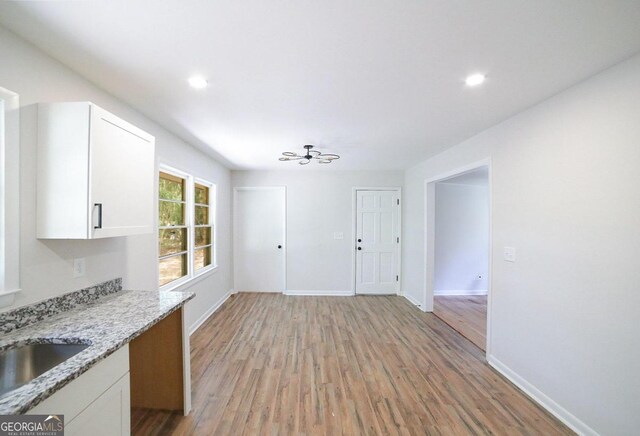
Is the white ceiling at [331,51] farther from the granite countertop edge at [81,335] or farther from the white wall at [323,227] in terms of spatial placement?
the white wall at [323,227]

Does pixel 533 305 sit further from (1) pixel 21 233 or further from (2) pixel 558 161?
(1) pixel 21 233

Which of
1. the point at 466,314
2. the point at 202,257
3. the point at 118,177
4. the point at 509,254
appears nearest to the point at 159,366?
the point at 118,177

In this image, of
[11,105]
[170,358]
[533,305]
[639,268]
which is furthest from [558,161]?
[11,105]

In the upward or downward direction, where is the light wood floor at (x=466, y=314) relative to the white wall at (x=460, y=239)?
downward

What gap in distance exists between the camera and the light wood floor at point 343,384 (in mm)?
1782

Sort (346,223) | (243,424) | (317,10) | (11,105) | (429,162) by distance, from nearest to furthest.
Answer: (317,10)
(11,105)
(243,424)
(429,162)
(346,223)

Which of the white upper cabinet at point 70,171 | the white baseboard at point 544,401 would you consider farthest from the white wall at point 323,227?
the white upper cabinet at point 70,171

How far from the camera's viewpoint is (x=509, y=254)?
2375 millimetres

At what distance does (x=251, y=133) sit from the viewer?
109 inches

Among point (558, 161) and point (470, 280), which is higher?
point (558, 161)

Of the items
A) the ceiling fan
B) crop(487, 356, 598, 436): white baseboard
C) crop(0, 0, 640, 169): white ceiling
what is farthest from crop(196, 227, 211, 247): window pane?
crop(487, 356, 598, 436): white baseboard

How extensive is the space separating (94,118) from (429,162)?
12.9ft

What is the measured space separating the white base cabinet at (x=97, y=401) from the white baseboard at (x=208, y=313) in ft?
6.86

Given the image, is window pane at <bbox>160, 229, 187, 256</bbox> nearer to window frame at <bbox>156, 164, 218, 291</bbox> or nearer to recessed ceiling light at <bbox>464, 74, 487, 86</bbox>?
window frame at <bbox>156, 164, 218, 291</bbox>
